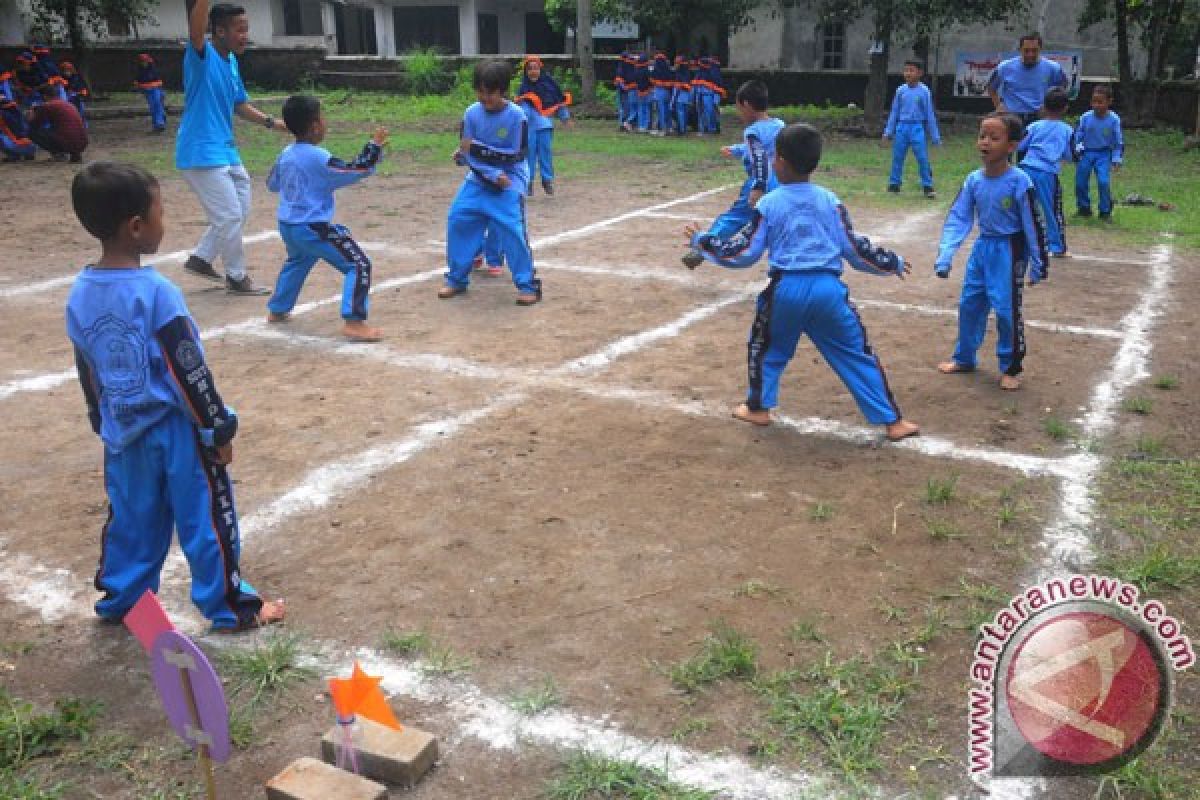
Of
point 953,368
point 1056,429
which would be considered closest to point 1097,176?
point 953,368

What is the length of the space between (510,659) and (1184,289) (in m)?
7.05

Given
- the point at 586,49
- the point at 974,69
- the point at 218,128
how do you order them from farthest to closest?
the point at 586,49 < the point at 974,69 < the point at 218,128

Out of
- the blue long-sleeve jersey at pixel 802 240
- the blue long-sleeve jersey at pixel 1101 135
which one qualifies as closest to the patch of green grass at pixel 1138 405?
the blue long-sleeve jersey at pixel 802 240

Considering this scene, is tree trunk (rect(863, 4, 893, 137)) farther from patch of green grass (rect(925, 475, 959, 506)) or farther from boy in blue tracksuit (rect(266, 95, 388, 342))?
patch of green grass (rect(925, 475, 959, 506))

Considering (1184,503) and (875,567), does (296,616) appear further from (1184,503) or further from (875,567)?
(1184,503)

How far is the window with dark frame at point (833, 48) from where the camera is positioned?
89.9 ft

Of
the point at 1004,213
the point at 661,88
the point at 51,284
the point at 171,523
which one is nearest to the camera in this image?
the point at 171,523

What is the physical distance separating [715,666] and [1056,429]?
285 centimetres

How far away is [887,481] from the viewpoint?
186 inches

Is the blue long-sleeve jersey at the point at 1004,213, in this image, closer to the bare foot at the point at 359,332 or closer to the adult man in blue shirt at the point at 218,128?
the bare foot at the point at 359,332

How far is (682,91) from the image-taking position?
21938mm

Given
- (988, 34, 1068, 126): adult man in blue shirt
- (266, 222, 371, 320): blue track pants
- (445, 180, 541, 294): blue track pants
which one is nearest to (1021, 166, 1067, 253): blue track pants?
(988, 34, 1068, 126): adult man in blue shirt

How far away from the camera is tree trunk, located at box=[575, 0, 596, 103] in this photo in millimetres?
23547

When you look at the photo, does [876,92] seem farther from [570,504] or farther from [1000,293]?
[570,504]
